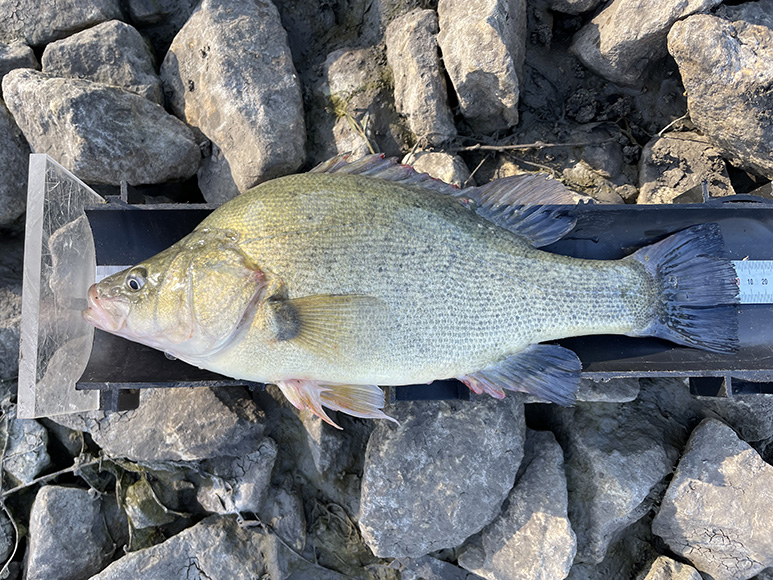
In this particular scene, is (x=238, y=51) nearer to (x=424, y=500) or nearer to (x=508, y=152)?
(x=508, y=152)

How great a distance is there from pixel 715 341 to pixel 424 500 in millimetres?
1885

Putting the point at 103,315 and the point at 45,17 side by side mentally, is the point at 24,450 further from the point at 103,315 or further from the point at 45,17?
the point at 45,17

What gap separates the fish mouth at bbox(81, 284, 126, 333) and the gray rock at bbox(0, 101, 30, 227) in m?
1.66

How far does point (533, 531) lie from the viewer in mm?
3066

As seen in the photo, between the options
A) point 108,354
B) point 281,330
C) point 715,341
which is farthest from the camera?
point 108,354

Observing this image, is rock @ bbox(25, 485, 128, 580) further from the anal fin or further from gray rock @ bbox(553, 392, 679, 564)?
gray rock @ bbox(553, 392, 679, 564)

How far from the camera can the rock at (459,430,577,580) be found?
302 cm

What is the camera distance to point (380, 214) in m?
2.38

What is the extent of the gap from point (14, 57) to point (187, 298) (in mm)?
2516

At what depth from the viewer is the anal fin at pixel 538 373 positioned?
2.49 meters

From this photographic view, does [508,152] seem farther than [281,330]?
Yes

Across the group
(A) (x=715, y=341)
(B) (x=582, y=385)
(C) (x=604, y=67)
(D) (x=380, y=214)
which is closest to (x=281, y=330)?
(D) (x=380, y=214)

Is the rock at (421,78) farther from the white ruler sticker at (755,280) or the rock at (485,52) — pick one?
the white ruler sticker at (755,280)

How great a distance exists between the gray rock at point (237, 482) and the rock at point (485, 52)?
271cm
